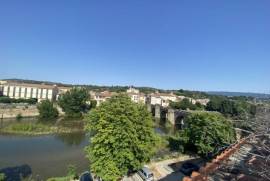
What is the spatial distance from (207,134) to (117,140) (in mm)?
13068

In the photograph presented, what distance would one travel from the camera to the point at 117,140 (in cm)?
Result: 1780

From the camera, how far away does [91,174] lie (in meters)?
20.5

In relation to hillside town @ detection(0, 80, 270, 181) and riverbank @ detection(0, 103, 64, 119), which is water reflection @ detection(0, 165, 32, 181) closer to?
hillside town @ detection(0, 80, 270, 181)

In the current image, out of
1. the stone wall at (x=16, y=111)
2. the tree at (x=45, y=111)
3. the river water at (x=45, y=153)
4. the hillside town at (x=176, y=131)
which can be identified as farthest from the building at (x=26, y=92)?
the river water at (x=45, y=153)

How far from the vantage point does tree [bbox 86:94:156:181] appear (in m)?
17.5

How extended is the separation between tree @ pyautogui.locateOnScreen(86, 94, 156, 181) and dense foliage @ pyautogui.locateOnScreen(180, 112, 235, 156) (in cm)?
949

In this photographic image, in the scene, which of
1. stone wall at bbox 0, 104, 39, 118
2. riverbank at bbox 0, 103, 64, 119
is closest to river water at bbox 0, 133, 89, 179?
riverbank at bbox 0, 103, 64, 119

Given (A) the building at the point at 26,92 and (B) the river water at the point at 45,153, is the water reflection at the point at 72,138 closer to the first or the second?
(B) the river water at the point at 45,153

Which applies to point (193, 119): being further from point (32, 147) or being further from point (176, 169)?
point (32, 147)

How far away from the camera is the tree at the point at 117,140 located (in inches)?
689

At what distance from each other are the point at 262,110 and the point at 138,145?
41.3 feet

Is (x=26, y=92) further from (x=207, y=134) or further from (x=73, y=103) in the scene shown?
(x=207, y=134)

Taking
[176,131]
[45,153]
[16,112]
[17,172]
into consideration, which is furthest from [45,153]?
[16,112]

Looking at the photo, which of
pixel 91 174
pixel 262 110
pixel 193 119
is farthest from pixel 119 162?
pixel 193 119
